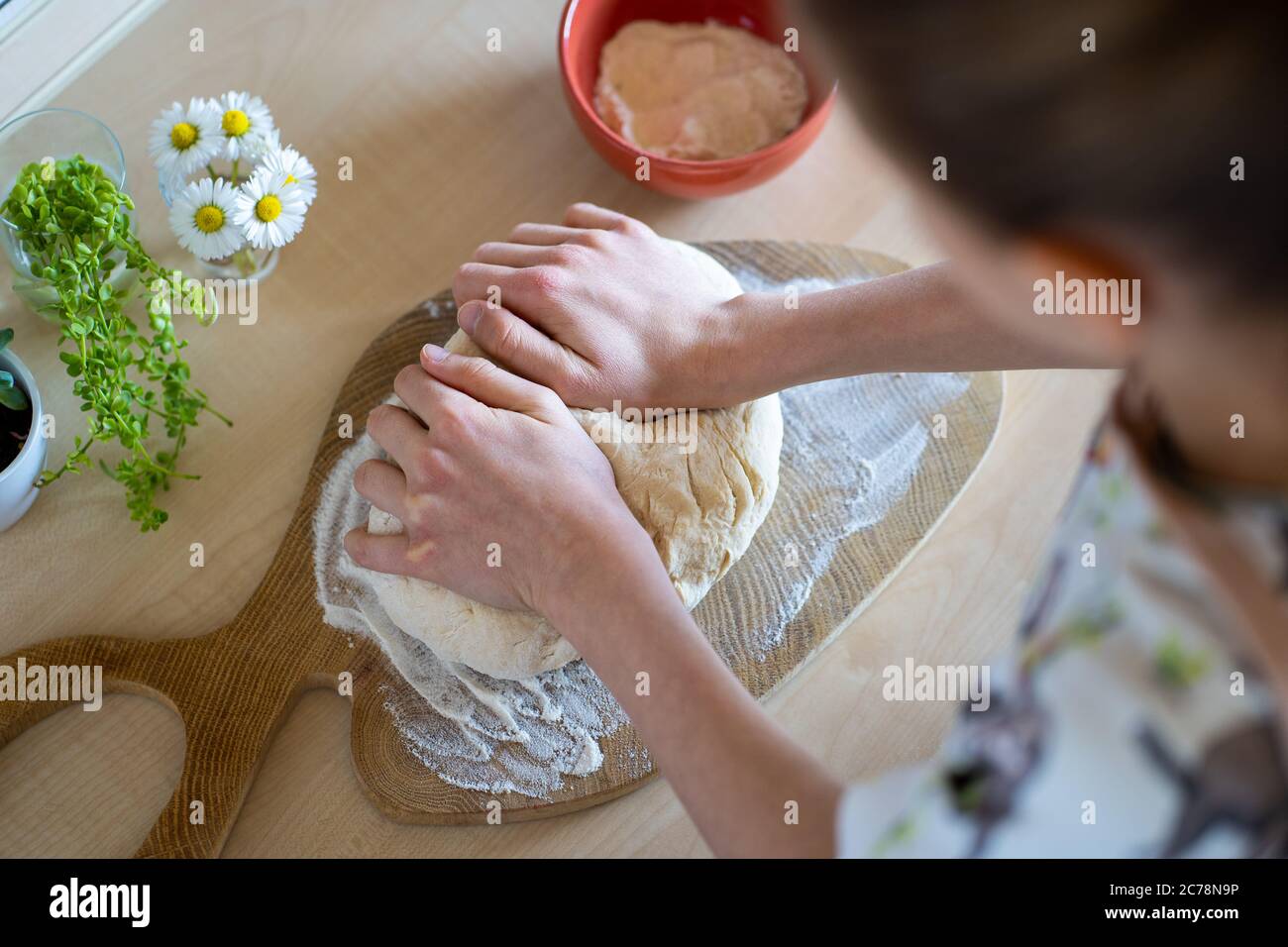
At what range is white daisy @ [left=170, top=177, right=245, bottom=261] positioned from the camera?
0.86 meters

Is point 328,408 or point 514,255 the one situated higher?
point 514,255

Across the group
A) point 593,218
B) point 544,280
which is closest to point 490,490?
point 544,280

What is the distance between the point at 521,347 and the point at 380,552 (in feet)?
0.68

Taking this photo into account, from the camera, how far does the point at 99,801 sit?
0.85 metres

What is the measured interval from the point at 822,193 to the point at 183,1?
28.2 inches

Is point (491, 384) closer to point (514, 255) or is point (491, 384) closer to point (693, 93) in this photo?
point (514, 255)

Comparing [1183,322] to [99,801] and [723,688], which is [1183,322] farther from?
[99,801]

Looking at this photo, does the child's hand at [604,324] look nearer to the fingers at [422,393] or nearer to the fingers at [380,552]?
the fingers at [422,393]

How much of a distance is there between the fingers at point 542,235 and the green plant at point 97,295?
0.28 metres

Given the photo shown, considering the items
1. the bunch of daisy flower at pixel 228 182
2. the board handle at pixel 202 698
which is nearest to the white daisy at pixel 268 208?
the bunch of daisy flower at pixel 228 182

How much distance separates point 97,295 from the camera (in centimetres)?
79

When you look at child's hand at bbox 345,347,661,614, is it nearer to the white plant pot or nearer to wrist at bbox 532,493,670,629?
wrist at bbox 532,493,670,629

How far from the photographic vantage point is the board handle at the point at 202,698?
2.72ft
